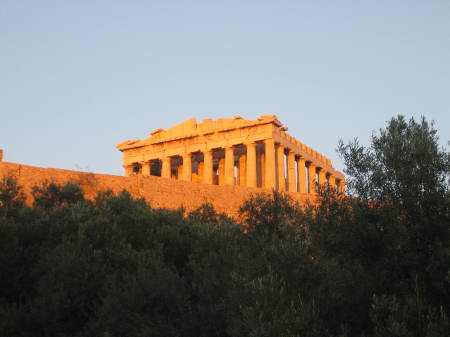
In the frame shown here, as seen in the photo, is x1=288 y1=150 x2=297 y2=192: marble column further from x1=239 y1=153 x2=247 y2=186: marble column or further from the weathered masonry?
x1=239 y1=153 x2=247 y2=186: marble column

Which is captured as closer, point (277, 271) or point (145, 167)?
point (277, 271)

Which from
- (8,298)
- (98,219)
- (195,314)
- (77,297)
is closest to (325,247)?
(195,314)

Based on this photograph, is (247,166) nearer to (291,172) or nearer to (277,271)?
(291,172)

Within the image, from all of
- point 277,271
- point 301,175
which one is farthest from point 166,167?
point 277,271

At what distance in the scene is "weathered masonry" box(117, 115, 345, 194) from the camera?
37.0 meters

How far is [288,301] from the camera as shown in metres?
9.55

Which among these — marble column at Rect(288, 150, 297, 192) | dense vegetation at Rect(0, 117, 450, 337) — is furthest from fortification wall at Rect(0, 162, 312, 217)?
marble column at Rect(288, 150, 297, 192)

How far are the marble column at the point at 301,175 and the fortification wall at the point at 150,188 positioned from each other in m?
14.9

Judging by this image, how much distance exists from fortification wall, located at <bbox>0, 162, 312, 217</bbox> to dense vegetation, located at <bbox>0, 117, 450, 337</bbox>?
11.6 ft

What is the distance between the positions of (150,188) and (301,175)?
21164 mm

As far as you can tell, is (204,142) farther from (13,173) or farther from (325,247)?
(325,247)

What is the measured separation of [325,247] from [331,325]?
6.92 ft

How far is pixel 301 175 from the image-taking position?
41312mm

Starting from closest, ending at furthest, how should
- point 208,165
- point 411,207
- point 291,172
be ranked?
point 411,207 → point 208,165 → point 291,172
